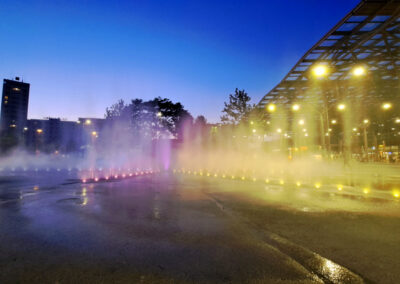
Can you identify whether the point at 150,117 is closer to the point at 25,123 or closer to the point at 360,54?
the point at 360,54

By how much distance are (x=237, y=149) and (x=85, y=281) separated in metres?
35.2

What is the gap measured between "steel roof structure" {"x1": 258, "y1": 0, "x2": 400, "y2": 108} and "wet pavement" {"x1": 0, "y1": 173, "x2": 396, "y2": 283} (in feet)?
31.9

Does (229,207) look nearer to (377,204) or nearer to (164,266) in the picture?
(164,266)

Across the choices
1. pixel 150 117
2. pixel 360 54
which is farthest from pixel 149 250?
pixel 150 117

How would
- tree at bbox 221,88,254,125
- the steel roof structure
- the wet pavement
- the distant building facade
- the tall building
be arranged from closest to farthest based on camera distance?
the wet pavement
the steel roof structure
tree at bbox 221,88,254,125
the distant building facade
the tall building

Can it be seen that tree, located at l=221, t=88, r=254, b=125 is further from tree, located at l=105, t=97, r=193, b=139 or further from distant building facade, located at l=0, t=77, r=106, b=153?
distant building facade, located at l=0, t=77, r=106, b=153

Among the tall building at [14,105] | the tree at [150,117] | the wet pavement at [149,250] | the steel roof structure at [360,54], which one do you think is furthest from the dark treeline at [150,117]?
the tall building at [14,105]

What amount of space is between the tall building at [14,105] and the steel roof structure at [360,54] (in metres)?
110

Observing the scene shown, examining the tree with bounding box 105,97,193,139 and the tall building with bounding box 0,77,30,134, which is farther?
the tall building with bounding box 0,77,30,134

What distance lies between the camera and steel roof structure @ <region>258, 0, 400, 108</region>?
8.75 m

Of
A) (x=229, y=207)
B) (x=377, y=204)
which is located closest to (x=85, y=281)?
(x=229, y=207)

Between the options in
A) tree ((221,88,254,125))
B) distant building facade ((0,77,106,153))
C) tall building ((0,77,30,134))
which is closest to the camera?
tree ((221,88,254,125))

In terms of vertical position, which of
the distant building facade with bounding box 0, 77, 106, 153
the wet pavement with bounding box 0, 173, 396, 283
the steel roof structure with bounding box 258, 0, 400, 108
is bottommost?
the wet pavement with bounding box 0, 173, 396, 283

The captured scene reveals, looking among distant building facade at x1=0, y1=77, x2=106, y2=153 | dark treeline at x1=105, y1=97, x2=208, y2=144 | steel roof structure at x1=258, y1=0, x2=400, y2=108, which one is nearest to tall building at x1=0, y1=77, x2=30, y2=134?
distant building facade at x1=0, y1=77, x2=106, y2=153
